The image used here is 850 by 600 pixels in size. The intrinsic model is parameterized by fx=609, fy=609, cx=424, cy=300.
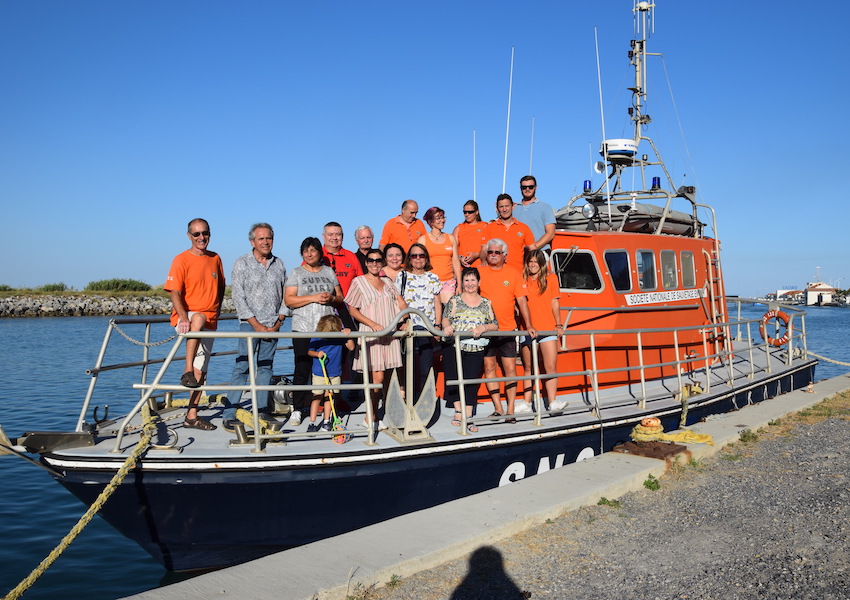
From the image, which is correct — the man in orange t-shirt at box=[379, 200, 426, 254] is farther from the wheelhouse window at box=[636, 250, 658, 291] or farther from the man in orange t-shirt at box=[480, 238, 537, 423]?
the wheelhouse window at box=[636, 250, 658, 291]

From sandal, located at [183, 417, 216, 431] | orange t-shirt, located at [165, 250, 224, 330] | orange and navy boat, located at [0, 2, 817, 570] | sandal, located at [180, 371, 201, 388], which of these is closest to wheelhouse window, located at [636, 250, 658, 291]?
orange and navy boat, located at [0, 2, 817, 570]

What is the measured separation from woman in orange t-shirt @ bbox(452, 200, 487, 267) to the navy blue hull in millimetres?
2300

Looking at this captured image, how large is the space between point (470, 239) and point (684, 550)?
13.3 feet

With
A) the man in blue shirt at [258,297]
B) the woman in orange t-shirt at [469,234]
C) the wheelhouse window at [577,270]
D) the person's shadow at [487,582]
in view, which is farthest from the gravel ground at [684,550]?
the woman in orange t-shirt at [469,234]

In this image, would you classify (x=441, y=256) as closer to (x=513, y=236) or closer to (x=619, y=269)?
(x=513, y=236)

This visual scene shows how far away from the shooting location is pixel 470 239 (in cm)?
704

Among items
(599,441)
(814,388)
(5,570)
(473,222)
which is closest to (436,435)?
(599,441)

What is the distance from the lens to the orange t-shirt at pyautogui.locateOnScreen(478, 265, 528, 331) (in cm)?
608

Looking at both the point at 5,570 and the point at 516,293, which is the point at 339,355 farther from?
the point at 5,570

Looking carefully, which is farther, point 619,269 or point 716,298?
point 716,298

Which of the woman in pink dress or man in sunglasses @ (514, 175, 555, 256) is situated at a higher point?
man in sunglasses @ (514, 175, 555, 256)

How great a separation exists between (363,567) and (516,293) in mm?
3333

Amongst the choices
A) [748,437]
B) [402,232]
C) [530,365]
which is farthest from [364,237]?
[748,437]

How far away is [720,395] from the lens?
27.2ft
